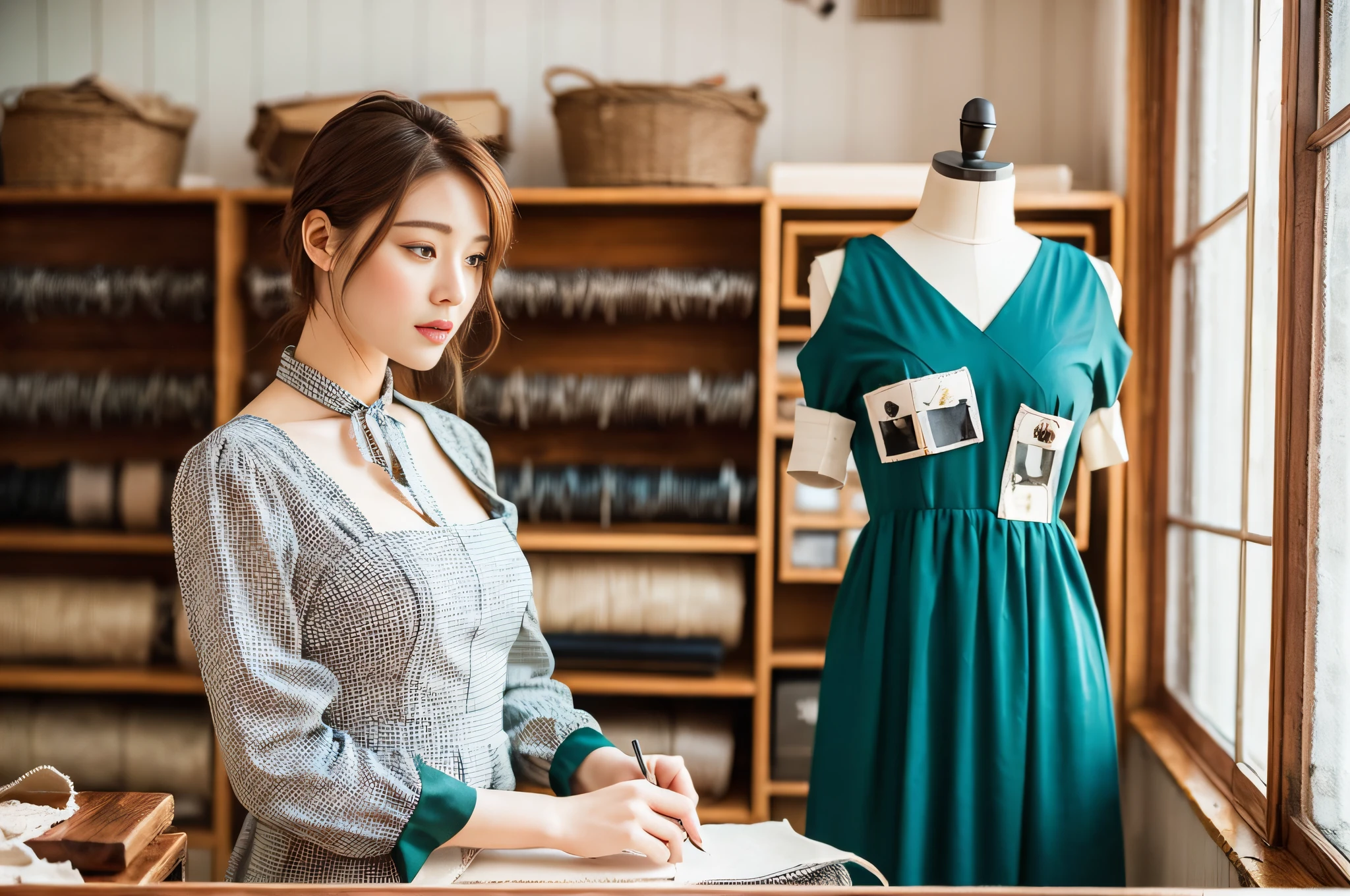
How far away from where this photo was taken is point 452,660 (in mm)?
968

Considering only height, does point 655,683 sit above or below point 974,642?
below

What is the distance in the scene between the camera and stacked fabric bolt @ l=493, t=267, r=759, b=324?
2.36m

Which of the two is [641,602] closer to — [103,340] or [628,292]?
[628,292]

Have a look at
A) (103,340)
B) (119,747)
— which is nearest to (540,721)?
(119,747)

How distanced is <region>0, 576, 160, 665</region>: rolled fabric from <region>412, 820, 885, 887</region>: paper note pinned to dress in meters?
1.89

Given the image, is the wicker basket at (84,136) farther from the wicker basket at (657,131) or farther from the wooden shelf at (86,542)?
the wicker basket at (657,131)

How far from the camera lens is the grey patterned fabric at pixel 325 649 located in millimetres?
843

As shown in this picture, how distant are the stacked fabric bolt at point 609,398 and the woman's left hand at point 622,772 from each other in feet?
4.65

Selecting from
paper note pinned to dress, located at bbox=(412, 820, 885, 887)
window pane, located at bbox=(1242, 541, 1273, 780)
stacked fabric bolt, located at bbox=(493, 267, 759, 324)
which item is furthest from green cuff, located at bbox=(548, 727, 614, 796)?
stacked fabric bolt, located at bbox=(493, 267, 759, 324)

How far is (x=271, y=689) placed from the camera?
0.83m

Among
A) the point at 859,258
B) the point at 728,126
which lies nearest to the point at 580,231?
the point at 728,126

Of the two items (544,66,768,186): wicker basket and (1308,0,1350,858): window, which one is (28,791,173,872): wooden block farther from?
(544,66,768,186): wicker basket

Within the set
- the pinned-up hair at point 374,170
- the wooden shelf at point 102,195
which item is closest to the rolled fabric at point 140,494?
the wooden shelf at point 102,195

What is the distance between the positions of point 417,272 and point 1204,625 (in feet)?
5.68
